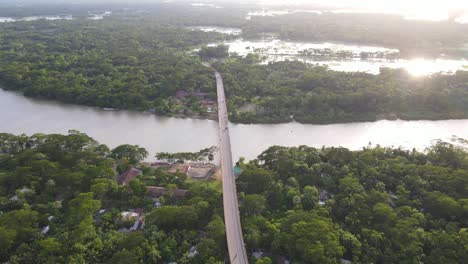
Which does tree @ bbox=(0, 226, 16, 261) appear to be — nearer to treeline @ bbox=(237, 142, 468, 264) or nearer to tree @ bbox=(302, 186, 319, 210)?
treeline @ bbox=(237, 142, 468, 264)

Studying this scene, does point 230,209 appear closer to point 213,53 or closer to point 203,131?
point 203,131

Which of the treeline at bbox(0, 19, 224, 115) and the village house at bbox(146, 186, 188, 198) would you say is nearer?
the village house at bbox(146, 186, 188, 198)

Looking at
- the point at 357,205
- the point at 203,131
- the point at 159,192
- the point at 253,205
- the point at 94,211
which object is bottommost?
the point at 94,211

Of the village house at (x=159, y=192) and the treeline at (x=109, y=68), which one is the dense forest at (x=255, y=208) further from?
the treeline at (x=109, y=68)

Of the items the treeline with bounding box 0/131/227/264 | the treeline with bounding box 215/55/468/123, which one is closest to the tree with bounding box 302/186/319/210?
the treeline with bounding box 0/131/227/264

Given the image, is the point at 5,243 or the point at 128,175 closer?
the point at 5,243

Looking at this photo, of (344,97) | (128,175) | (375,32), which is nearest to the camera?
(128,175)

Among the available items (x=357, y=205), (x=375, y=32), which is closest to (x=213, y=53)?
(x=375, y=32)
